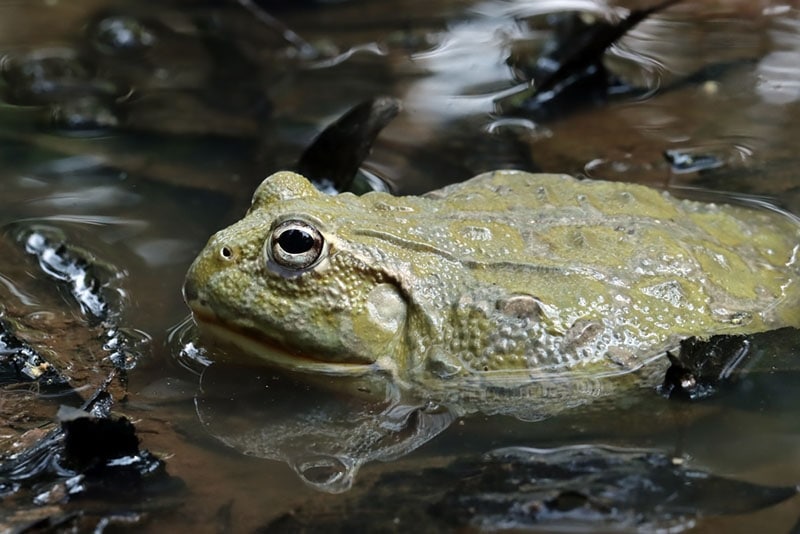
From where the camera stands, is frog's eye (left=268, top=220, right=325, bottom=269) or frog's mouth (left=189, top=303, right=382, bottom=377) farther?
frog's mouth (left=189, top=303, right=382, bottom=377)

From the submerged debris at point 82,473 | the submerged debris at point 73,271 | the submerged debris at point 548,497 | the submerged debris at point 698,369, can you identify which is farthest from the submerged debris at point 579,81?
the submerged debris at point 82,473

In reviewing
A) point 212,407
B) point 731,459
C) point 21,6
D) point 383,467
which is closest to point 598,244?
point 731,459

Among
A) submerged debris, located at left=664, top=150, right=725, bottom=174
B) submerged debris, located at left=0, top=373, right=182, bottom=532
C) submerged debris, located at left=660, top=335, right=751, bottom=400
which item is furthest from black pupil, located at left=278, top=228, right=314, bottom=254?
submerged debris, located at left=664, top=150, right=725, bottom=174

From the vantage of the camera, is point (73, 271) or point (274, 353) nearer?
point (274, 353)

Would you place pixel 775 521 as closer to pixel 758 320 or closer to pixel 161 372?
pixel 758 320

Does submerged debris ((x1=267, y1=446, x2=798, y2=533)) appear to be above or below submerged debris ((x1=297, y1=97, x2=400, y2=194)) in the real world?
below

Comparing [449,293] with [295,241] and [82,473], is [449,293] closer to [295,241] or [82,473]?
[295,241]

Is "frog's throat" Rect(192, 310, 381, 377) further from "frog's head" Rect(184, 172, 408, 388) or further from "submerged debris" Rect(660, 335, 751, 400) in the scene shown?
"submerged debris" Rect(660, 335, 751, 400)

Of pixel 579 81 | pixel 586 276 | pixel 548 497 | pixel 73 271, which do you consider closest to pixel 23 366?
pixel 73 271
